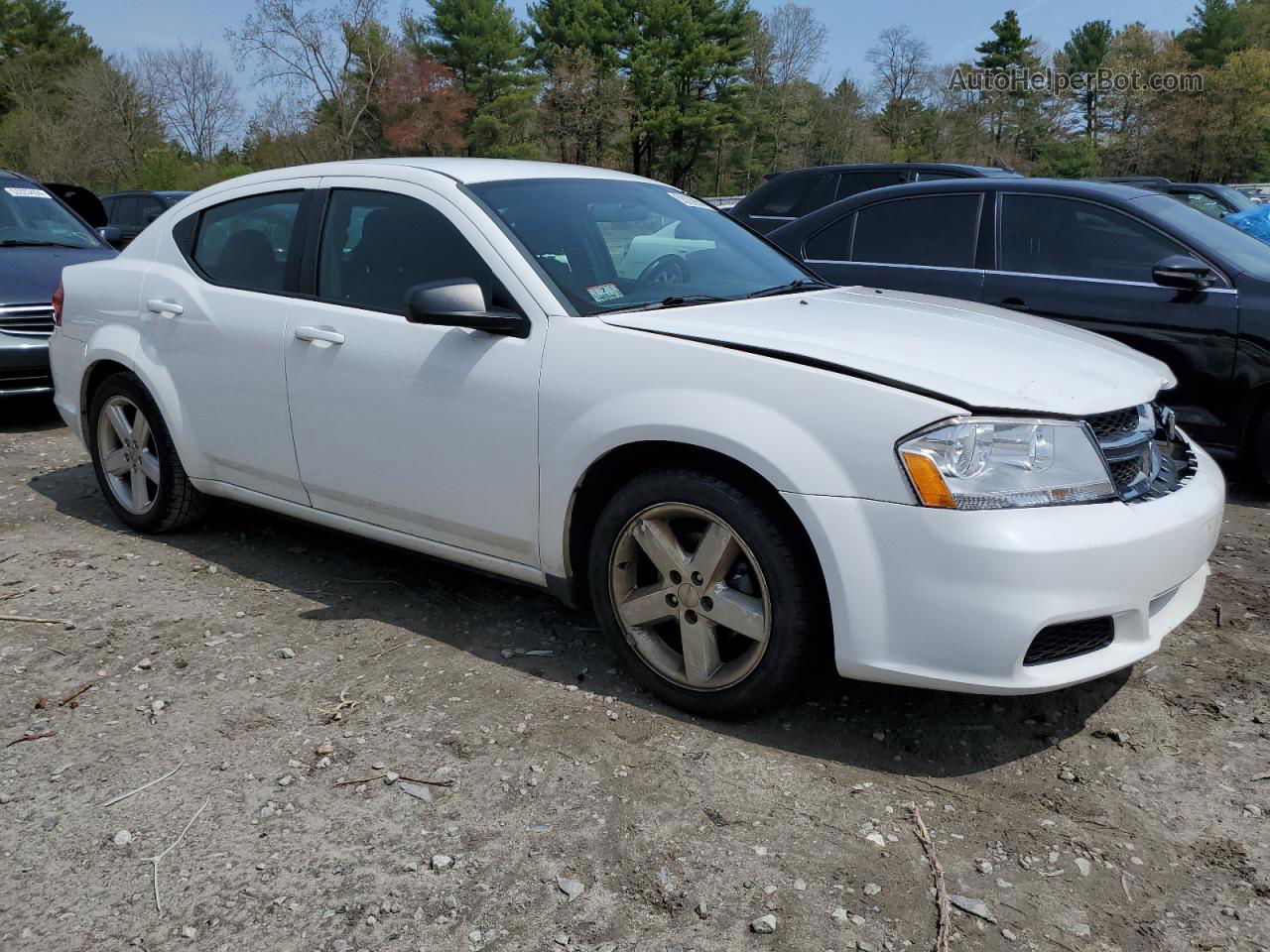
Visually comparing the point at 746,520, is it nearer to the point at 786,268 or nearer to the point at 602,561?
the point at 602,561

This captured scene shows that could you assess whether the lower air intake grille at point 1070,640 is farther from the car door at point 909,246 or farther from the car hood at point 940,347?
the car door at point 909,246

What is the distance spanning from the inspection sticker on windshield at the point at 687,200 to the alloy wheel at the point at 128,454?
2435 mm

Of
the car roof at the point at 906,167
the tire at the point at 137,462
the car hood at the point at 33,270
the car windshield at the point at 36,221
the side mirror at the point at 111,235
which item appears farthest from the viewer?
the car roof at the point at 906,167

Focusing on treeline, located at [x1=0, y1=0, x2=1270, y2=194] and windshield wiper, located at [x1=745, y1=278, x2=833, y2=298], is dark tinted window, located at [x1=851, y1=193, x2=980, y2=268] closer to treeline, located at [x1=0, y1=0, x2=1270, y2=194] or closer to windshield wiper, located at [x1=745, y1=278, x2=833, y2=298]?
windshield wiper, located at [x1=745, y1=278, x2=833, y2=298]

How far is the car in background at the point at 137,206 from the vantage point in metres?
15.8

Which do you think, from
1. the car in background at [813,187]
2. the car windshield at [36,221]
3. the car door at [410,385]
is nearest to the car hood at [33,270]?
the car windshield at [36,221]

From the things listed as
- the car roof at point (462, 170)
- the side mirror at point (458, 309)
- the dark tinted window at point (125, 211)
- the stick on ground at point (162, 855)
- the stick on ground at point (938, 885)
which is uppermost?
the dark tinted window at point (125, 211)

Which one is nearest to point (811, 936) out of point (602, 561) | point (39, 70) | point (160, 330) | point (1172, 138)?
point (602, 561)

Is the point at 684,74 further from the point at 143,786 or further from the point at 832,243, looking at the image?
the point at 143,786

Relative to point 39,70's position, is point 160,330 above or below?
below

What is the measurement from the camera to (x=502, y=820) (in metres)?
2.71

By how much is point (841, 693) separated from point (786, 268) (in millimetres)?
1673

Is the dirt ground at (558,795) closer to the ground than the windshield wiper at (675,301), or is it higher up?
closer to the ground

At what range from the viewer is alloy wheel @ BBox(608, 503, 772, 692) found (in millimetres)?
2988
